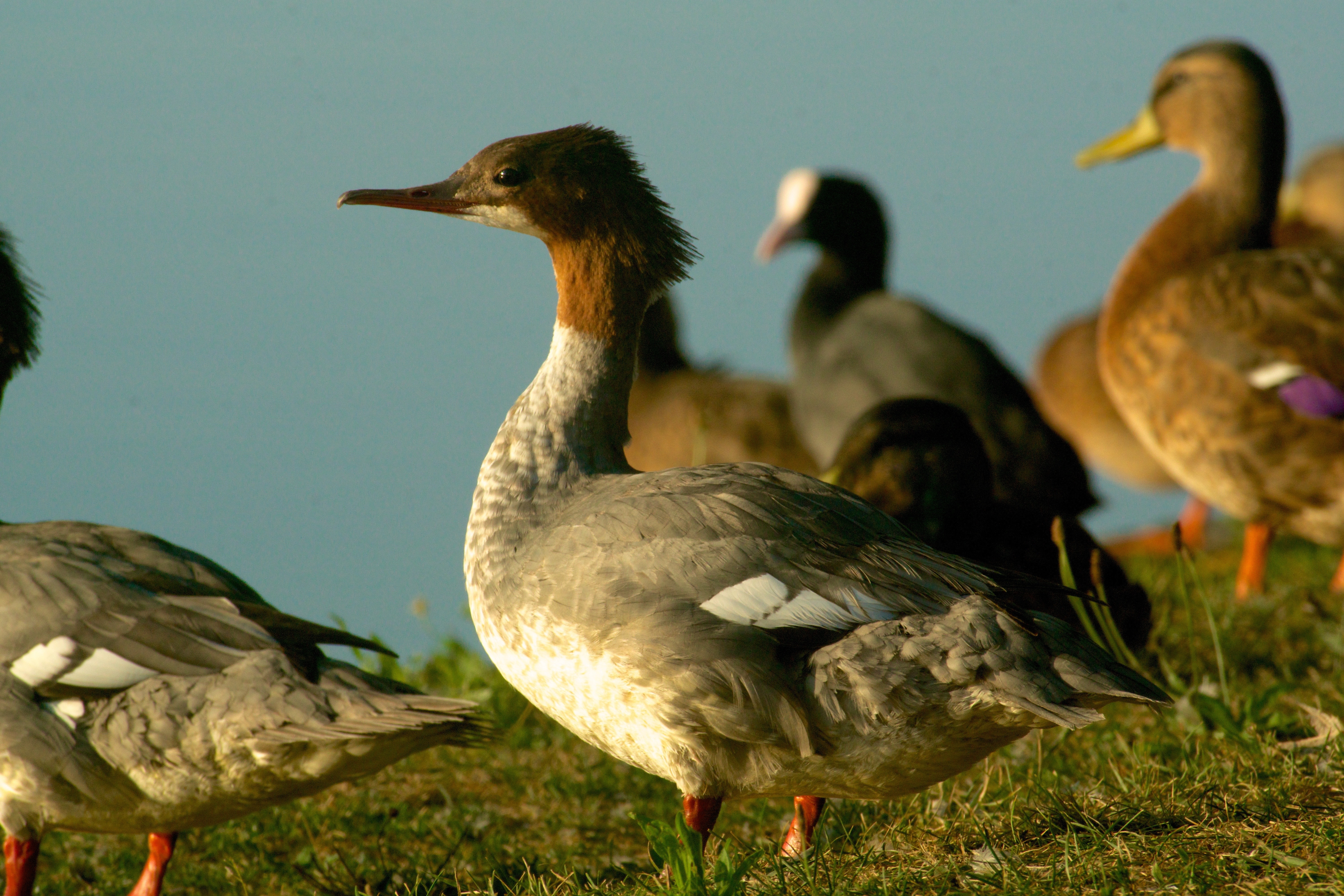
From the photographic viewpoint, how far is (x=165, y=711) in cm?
293

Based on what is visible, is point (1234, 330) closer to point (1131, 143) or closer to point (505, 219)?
point (1131, 143)

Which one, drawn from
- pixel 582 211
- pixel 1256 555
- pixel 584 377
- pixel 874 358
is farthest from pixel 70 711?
pixel 874 358

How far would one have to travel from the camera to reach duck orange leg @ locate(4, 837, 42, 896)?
3.15 m

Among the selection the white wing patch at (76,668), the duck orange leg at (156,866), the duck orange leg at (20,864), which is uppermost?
the white wing patch at (76,668)

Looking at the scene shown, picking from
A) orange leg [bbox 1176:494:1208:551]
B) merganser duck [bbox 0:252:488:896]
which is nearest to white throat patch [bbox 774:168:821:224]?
orange leg [bbox 1176:494:1208:551]

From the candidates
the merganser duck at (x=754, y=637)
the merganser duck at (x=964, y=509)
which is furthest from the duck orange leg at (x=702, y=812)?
the merganser duck at (x=964, y=509)

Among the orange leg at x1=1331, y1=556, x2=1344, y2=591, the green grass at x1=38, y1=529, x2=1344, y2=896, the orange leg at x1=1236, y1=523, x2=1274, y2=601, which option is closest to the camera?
the green grass at x1=38, y1=529, x2=1344, y2=896

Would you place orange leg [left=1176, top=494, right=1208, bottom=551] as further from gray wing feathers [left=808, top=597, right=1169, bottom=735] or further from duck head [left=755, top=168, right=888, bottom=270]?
gray wing feathers [left=808, top=597, right=1169, bottom=735]

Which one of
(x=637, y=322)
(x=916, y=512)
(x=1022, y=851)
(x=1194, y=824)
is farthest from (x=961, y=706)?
(x=916, y=512)

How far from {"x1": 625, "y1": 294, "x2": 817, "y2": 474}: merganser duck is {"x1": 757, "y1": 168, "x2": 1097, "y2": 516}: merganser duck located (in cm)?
44

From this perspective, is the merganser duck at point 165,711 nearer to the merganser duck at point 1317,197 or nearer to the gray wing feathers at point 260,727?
the gray wing feathers at point 260,727

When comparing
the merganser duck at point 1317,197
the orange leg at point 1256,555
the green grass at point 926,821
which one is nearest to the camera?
the green grass at point 926,821

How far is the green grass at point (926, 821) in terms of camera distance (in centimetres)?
259

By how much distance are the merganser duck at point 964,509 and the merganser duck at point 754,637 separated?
1.68 m
